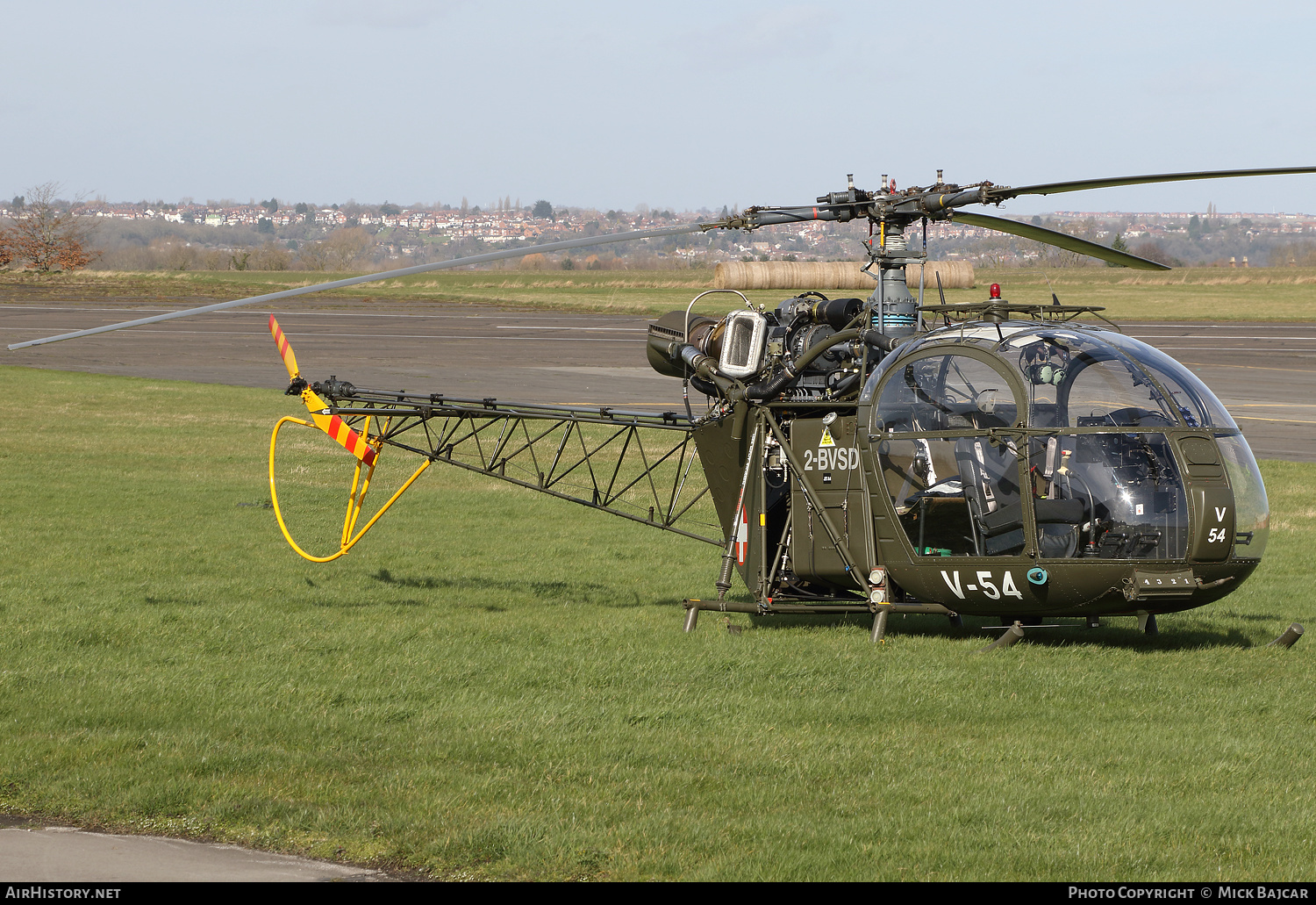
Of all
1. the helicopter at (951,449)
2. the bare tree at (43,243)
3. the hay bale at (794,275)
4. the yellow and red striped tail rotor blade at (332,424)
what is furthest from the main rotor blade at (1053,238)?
the bare tree at (43,243)

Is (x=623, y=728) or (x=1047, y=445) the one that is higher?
(x=1047, y=445)

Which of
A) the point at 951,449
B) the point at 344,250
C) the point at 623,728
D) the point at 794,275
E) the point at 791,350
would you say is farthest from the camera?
the point at 344,250

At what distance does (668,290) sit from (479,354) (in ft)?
128

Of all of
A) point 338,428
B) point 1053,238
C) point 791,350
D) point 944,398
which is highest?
point 1053,238

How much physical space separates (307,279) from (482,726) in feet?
283

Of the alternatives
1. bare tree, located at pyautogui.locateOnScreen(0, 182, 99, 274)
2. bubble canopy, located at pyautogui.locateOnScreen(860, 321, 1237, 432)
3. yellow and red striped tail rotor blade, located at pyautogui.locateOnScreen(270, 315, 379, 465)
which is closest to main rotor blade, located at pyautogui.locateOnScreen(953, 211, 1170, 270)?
bubble canopy, located at pyautogui.locateOnScreen(860, 321, 1237, 432)

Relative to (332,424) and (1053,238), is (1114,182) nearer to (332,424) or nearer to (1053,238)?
(1053,238)

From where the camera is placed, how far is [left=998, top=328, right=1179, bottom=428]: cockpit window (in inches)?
359

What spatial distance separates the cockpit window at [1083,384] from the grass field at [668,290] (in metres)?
46.2

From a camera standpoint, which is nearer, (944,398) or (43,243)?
(944,398)

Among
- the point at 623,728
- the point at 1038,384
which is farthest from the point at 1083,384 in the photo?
the point at 623,728

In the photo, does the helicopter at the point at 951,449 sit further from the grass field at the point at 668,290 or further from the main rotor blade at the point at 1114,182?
the grass field at the point at 668,290

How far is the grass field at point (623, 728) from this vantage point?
6117mm

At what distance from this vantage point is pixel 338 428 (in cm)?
1304
